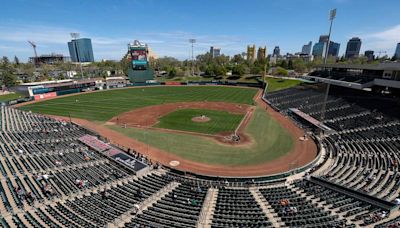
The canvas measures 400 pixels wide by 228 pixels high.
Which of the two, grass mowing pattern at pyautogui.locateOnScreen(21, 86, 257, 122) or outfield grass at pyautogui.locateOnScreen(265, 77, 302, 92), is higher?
outfield grass at pyautogui.locateOnScreen(265, 77, 302, 92)

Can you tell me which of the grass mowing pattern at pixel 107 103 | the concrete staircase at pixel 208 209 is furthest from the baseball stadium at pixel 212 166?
the grass mowing pattern at pixel 107 103

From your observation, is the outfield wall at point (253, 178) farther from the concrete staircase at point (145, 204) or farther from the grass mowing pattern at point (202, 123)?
the grass mowing pattern at point (202, 123)

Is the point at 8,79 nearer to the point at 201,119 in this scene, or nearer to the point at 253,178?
the point at 201,119

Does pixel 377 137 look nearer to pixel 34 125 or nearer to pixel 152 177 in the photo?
pixel 152 177

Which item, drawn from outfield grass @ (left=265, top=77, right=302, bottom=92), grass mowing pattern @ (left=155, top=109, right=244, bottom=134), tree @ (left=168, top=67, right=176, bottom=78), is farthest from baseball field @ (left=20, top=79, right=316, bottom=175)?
tree @ (left=168, top=67, right=176, bottom=78)

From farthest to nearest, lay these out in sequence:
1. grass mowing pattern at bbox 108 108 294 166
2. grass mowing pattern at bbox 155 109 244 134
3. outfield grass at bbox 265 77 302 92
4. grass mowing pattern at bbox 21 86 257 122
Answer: outfield grass at bbox 265 77 302 92 < grass mowing pattern at bbox 21 86 257 122 < grass mowing pattern at bbox 155 109 244 134 < grass mowing pattern at bbox 108 108 294 166

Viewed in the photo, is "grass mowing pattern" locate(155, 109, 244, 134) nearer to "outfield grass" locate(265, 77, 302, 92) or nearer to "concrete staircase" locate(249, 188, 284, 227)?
"concrete staircase" locate(249, 188, 284, 227)

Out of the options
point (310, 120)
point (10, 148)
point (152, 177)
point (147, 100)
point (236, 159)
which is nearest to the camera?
point (152, 177)

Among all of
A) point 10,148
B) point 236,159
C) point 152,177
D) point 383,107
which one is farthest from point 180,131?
point 383,107
